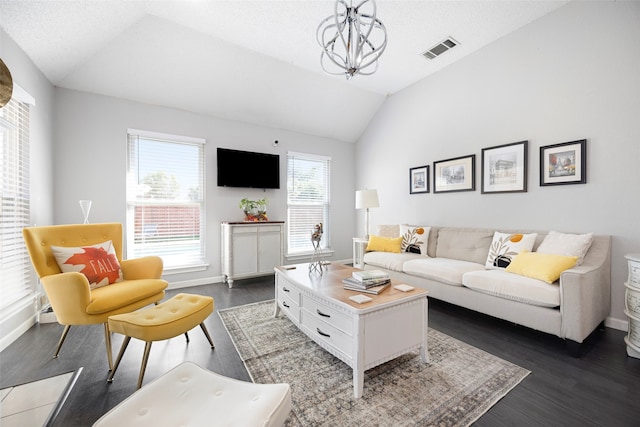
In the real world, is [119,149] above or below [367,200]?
above

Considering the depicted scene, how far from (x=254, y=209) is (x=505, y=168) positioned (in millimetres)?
3511

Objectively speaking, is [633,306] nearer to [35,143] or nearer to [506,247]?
[506,247]

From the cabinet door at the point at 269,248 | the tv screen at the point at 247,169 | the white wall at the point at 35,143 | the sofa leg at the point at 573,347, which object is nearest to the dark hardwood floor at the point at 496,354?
the sofa leg at the point at 573,347

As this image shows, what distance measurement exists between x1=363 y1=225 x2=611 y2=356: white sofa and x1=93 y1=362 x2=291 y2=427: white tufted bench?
2138 millimetres

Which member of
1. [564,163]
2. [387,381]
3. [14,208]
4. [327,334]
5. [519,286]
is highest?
[564,163]

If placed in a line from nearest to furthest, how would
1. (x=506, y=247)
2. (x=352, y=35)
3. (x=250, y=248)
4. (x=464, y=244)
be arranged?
(x=506, y=247) → (x=352, y=35) → (x=464, y=244) → (x=250, y=248)

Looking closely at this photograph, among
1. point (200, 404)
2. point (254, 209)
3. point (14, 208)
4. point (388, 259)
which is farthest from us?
point (254, 209)

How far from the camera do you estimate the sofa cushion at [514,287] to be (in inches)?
80.4

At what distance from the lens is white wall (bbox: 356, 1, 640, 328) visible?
7.71 feet

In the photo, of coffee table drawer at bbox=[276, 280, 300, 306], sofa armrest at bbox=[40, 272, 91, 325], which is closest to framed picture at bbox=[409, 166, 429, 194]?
coffee table drawer at bbox=[276, 280, 300, 306]

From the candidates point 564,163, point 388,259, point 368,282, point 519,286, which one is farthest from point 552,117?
point 368,282

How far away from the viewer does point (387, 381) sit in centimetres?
167

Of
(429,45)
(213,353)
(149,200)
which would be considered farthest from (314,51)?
(213,353)

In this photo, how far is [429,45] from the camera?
10.8 ft
